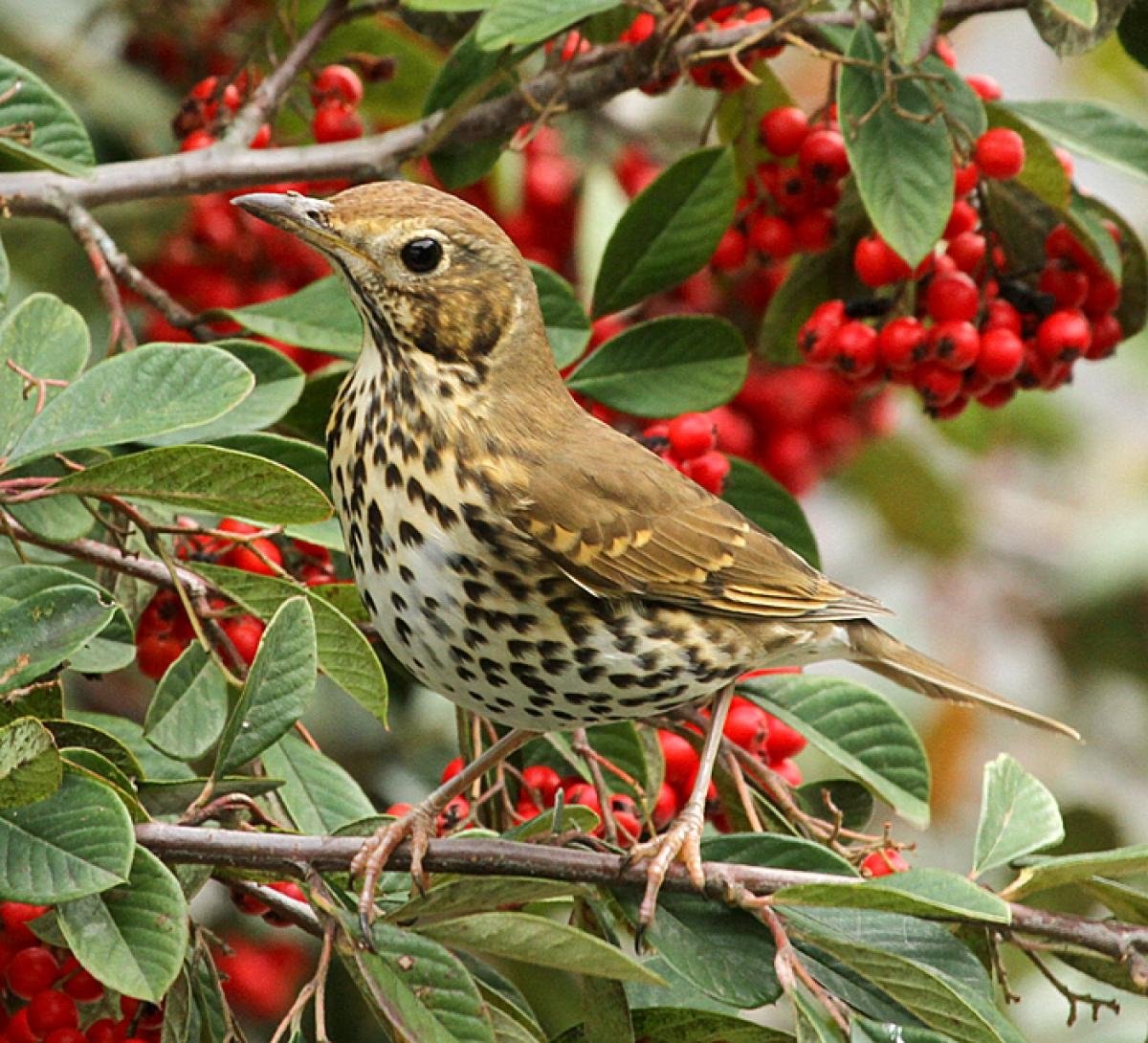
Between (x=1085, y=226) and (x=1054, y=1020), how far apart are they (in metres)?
2.08

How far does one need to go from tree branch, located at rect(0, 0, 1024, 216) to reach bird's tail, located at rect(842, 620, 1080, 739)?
0.95 meters

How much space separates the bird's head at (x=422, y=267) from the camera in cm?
237

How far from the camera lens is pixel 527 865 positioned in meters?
1.96

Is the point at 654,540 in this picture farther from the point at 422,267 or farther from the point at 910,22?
the point at 910,22

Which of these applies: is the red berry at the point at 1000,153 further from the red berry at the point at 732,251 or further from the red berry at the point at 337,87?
the red berry at the point at 337,87

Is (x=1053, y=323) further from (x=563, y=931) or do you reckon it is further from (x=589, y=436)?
(x=563, y=931)

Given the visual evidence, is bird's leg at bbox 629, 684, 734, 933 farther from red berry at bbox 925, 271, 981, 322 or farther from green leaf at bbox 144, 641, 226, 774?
red berry at bbox 925, 271, 981, 322

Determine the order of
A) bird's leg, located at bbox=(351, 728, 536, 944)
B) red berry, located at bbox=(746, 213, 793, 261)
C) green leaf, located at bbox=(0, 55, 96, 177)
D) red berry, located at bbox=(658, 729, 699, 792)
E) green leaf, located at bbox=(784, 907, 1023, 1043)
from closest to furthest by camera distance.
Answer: green leaf, located at bbox=(784, 907, 1023, 1043) < bird's leg, located at bbox=(351, 728, 536, 944) < green leaf, located at bbox=(0, 55, 96, 177) < red berry, located at bbox=(658, 729, 699, 792) < red berry, located at bbox=(746, 213, 793, 261)

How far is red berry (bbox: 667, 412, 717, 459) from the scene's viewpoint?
2801 mm

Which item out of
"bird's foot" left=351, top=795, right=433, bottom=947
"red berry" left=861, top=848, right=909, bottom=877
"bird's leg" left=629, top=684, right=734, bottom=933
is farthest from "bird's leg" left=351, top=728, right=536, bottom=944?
"red berry" left=861, top=848, right=909, bottom=877

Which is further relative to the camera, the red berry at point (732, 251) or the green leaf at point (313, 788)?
the red berry at point (732, 251)

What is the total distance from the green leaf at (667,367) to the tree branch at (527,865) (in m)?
0.99

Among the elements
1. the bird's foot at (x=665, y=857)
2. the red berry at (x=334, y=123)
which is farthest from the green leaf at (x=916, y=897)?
the red berry at (x=334, y=123)

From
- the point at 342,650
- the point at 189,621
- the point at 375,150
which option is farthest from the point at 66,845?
the point at 375,150
